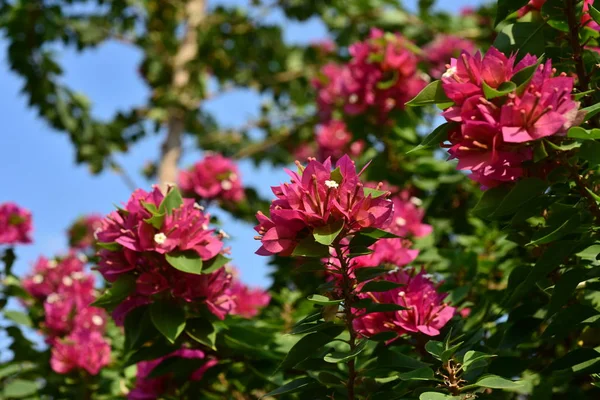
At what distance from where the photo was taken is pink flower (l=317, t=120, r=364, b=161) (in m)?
3.89

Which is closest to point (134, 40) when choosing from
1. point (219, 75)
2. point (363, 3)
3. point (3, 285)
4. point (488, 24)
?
point (219, 75)

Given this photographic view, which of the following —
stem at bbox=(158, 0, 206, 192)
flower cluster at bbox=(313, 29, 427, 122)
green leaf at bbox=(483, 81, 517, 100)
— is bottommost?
green leaf at bbox=(483, 81, 517, 100)

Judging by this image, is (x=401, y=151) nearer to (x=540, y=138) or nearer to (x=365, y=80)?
(x=365, y=80)

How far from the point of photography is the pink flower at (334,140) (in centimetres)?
389

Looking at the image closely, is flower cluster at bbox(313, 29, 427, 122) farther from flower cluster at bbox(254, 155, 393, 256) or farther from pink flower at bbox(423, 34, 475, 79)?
flower cluster at bbox(254, 155, 393, 256)

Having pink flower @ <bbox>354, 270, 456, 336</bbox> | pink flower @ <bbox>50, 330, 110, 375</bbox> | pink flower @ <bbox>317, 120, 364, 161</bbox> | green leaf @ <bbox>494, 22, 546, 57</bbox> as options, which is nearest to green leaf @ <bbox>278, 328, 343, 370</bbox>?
pink flower @ <bbox>354, 270, 456, 336</bbox>

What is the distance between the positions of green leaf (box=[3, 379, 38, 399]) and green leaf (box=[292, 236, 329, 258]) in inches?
69.2

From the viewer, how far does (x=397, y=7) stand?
4887 mm

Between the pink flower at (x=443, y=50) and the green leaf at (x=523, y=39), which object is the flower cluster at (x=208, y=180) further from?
the green leaf at (x=523, y=39)

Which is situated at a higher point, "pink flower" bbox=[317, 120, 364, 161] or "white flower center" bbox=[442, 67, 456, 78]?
"pink flower" bbox=[317, 120, 364, 161]

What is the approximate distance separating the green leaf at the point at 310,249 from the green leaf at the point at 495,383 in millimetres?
390

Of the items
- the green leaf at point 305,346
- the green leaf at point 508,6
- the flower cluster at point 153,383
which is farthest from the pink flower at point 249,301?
the green leaf at point 508,6

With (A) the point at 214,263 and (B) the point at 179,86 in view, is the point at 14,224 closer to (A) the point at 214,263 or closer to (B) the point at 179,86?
(A) the point at 214,263

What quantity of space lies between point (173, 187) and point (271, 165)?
5.52m
